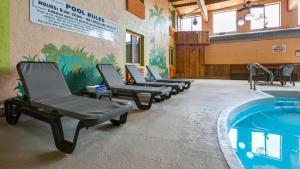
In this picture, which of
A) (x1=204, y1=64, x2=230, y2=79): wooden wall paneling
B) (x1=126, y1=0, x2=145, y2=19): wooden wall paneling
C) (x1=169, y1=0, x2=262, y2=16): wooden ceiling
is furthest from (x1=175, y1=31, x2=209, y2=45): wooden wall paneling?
(x1=126, y1=0, x2=145, y2=19): wooden wall paneling

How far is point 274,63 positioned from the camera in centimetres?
1105

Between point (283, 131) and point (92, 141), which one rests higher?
point (92, 141)

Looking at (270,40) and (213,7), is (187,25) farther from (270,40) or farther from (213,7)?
(270,40)

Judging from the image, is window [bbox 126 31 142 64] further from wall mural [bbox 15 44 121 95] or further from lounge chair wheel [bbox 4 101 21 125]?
lounge chair wheel [bbox 4 101 21 125]

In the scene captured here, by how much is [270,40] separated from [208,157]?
38.7 ft

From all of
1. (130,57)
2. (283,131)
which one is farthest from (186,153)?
(130,57)

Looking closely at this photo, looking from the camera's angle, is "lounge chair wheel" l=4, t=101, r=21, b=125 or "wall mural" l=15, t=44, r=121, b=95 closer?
"lounge chair wheel" l=4, t=101, r=21, b=125

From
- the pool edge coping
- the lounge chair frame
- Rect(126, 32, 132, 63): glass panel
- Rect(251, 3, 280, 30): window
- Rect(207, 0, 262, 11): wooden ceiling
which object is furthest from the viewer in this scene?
Rect(207, 0, 262, 11): wooden ceiling

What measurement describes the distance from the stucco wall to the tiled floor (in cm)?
106

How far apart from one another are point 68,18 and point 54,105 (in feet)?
7.99

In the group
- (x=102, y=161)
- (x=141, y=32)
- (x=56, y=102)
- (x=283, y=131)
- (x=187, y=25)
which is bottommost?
(x=283, y=131)

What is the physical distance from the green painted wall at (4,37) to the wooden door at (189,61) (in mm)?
10694

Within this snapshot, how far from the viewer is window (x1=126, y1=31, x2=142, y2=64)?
6.64 meters

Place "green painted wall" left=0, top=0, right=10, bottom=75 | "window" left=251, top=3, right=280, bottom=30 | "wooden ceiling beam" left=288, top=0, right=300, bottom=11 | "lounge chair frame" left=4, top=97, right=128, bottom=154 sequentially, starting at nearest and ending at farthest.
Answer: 1. "lounge chair frame" left=4, top=97, right=128, bottom=154
2. "green painted wall" left=0, top=0, right=10, bottom=75
3. "wooden ceiling beam" left=288, top=0, right=300, bottom=11
4. "window" left=251, top=3, right=280, bottom=30
